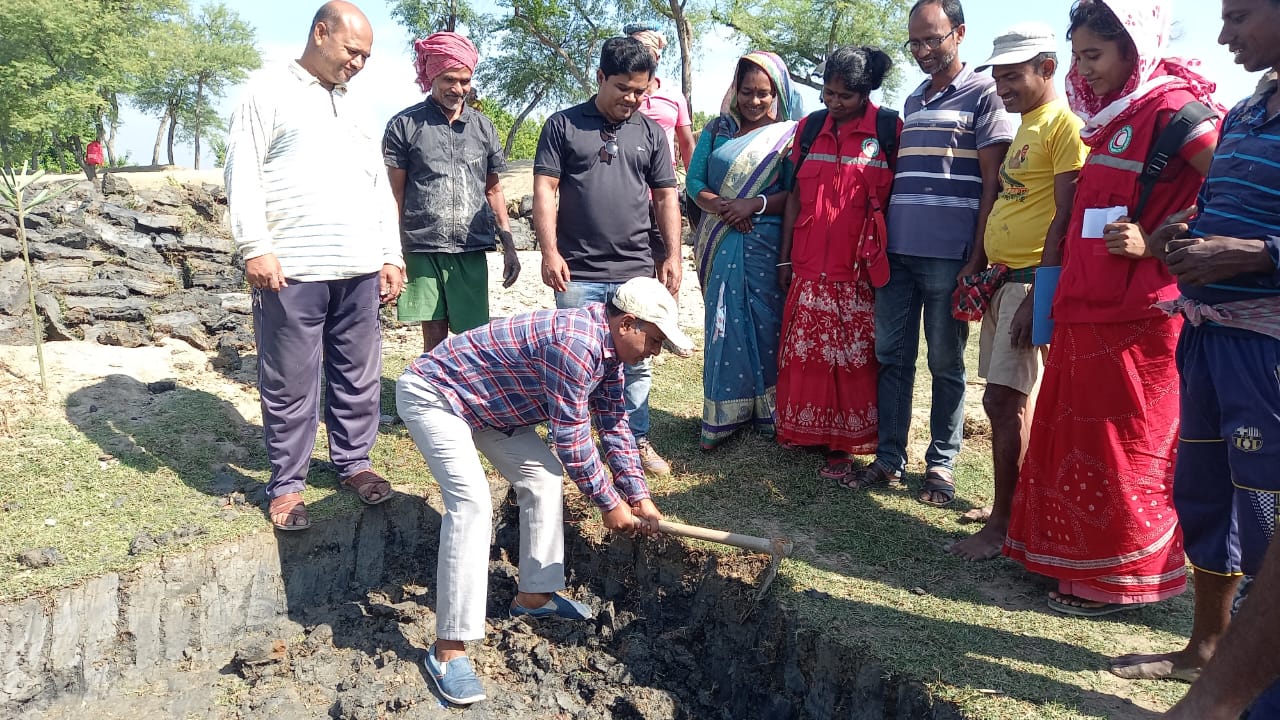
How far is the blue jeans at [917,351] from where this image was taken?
4.10 m

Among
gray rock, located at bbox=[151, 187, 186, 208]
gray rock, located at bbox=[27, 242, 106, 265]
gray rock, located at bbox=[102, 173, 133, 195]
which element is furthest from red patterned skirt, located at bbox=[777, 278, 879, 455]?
gray rock, located at bbox=[102, 173, 133, 195]

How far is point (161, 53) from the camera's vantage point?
92.7ft

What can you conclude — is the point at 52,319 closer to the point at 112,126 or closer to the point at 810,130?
the point at 810,130

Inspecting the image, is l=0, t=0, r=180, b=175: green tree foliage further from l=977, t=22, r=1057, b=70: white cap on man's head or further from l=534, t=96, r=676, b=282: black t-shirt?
l=977, t=22, r=1057, b=70: white cap on man's head

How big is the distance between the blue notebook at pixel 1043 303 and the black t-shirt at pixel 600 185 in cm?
197

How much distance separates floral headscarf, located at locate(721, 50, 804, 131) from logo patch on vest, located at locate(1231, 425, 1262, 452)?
2.89 meters

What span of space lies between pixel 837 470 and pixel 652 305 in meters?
2.02

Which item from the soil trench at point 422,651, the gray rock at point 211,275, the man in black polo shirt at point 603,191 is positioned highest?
the man in black polo shirt at point 603,191

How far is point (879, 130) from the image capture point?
169 inches

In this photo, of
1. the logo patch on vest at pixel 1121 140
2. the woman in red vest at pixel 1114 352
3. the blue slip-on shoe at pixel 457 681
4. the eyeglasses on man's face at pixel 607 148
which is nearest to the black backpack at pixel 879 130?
the eyeglasses on man's face at pixel 607 148

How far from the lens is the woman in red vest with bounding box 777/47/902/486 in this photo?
4277 mm

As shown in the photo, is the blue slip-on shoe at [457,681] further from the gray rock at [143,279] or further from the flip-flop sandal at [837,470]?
the gray rock at [143,279]

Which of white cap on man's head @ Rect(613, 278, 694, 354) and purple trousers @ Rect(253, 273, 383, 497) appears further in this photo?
purple trousers @ Rect(253, 273, 383, 497)

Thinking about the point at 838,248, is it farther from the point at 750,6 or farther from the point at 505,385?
the point at 750,6
